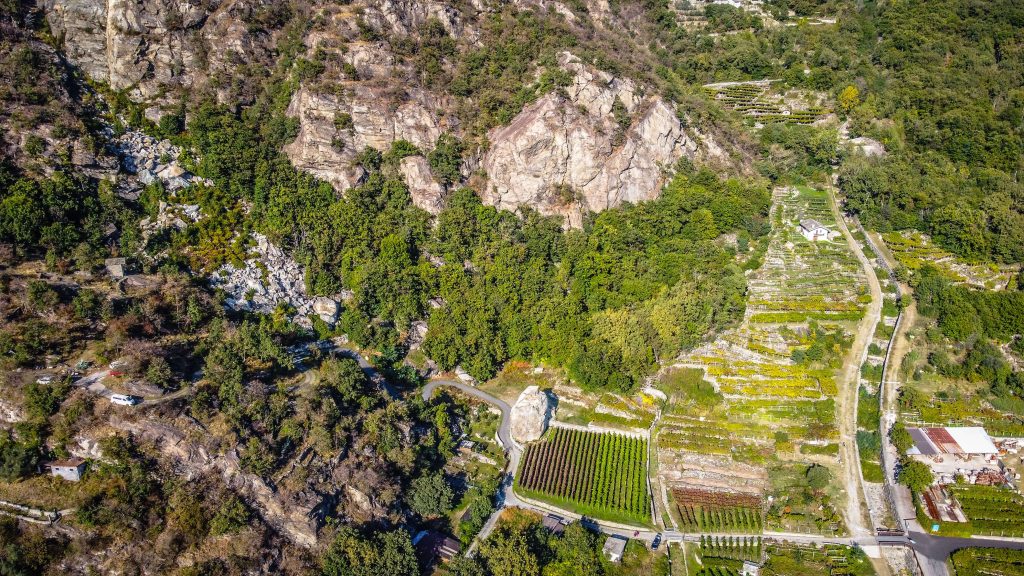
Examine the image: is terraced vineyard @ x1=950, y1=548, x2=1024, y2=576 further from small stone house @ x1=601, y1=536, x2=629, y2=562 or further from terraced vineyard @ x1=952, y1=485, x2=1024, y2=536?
small stone house @ x1=601, y1=536, x2=629, y2=562

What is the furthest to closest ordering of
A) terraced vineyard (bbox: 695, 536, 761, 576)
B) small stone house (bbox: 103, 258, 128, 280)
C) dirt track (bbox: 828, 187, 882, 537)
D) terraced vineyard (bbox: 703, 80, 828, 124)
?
terraced vineyard (bbox: 703, 80, 828, 124) → small stone house (bbox: 103, 258, 128, 280) → dirt track (bbox: 828, 187, 882, 537) → terraced vineyard (bbox: 695, 536, 761, 576)

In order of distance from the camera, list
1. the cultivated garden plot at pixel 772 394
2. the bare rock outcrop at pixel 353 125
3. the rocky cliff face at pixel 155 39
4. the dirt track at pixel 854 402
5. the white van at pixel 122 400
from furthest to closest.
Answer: the rocky cliff face at pixel 155 39 → the bare rock outcrop at pixel 353 125 → the cultivated garden plot at pixel 772 394 → the dirt track at pixel 854 402 → the white van at pixel 122 400

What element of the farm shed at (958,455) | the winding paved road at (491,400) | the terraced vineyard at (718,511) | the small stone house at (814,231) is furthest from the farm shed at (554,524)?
the small stone house at (814,231)

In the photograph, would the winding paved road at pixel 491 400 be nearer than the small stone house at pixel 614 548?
No

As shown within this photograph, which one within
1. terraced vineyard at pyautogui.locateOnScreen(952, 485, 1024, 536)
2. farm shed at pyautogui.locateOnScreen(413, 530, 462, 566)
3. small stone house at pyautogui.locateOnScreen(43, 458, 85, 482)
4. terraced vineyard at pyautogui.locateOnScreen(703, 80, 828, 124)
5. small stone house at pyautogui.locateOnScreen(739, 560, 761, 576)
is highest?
terraced vineyard at pyautogui.locateOnScreen(703, 80, 828, 124)

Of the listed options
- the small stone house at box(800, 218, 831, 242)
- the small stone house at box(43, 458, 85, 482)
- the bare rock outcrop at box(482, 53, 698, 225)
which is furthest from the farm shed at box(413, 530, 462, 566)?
the small stone house at box(800, 218, 831, 242)

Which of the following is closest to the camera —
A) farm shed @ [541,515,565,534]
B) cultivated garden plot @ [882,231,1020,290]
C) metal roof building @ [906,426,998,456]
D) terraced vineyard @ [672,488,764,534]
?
terraced vineyard @ [672,488,764,534]

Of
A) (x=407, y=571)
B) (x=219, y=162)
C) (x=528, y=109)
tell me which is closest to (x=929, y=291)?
(x=528, y=109)

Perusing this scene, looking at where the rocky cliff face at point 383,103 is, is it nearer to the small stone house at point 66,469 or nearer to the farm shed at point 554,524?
the farm shed at point 554,524
